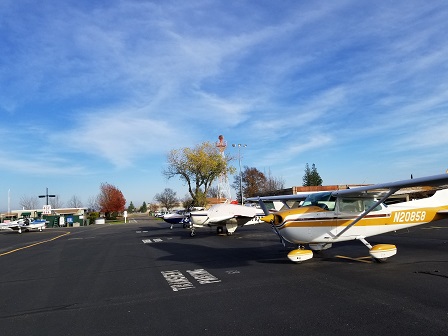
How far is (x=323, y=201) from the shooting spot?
1100 cm

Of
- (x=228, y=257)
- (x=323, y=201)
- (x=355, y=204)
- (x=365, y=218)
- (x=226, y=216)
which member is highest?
(x=323, y=201)

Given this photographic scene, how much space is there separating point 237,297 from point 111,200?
86.0 m

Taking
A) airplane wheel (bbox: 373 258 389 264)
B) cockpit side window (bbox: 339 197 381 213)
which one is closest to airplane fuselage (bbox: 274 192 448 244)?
cockpit side window (bbox: 339 197 381 213)

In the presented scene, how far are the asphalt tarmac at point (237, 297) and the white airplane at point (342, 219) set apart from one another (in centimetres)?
Result: 57

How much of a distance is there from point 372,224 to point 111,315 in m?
8.49

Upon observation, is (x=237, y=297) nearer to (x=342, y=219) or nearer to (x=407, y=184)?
(x=342, y=219)

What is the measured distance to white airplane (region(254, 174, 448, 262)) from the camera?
33.2 ft

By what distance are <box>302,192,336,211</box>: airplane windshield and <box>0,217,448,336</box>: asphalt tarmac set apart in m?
1.67

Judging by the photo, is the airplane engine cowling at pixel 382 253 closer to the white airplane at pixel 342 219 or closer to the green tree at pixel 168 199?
the white airplane at pixel 342 219

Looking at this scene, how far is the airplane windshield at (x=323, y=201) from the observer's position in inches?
427

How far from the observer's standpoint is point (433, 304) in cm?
573

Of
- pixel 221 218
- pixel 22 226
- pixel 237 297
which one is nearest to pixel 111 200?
pixel 22 226

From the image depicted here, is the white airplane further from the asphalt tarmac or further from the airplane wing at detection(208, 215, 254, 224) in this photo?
the airplane wing at detection(208, 215, 254, 224)

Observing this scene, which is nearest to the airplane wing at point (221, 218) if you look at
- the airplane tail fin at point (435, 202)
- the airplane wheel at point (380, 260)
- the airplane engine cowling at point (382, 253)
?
the airplane tail fin at point (435, 202)
